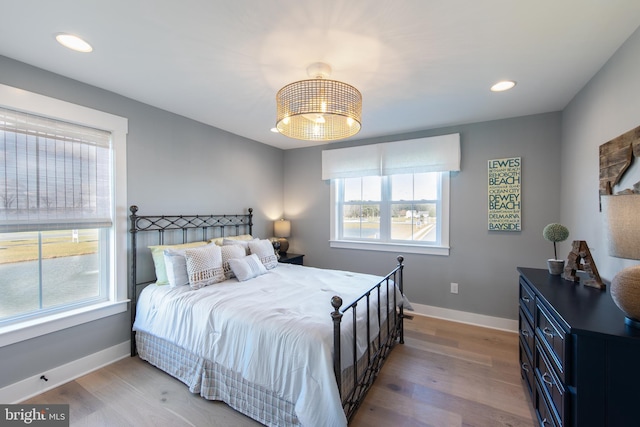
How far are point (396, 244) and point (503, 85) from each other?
2169 millimetres

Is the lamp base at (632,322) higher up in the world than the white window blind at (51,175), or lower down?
lower down

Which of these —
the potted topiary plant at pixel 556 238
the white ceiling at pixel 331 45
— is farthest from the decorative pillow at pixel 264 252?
the potted topiary plant at pixel 556 238

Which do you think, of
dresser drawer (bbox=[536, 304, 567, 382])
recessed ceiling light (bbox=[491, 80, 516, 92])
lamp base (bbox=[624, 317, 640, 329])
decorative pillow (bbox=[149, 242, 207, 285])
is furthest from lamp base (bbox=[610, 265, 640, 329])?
decorative pillow (bbox=[149, 242, 207, 285])

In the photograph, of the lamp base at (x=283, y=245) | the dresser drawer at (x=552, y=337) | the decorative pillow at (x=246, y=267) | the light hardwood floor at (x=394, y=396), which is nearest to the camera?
the dresser drawer at (x=552, y=337)

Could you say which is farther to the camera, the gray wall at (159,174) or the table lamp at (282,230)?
the table lamp at (282,230)

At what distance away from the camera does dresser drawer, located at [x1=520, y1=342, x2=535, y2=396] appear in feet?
6.05

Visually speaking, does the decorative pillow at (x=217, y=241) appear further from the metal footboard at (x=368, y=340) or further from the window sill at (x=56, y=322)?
the metal footboard at (x=368, y=340)

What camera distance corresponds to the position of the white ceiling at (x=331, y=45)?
1.45 meters

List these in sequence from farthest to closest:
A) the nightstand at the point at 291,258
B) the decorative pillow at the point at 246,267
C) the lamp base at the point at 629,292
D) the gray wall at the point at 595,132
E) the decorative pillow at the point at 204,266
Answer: the nightstand at the point at 291,258
the decorative pillow at the point at 246,267
the decorative pillow at the point at 204,266
the gray wall at the point at 595,132
the lamp base at the point at 629,292

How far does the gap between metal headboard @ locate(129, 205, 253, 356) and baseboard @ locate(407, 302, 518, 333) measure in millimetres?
2685

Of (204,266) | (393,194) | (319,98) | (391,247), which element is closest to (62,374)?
(204,266)

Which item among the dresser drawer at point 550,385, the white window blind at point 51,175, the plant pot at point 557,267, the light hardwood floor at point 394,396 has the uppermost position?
the white window blind at point 51,175

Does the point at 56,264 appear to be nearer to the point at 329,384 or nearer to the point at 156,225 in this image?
the point at 156,225

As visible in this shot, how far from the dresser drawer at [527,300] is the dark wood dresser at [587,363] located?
0.25 meters
